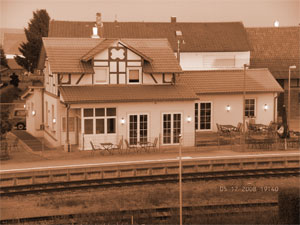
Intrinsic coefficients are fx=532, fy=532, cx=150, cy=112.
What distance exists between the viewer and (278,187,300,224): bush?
16.5 metres

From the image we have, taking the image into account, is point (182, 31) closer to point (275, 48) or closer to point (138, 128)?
point (275, 48)

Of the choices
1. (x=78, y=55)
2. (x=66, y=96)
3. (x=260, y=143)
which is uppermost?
(x=78, y=55)

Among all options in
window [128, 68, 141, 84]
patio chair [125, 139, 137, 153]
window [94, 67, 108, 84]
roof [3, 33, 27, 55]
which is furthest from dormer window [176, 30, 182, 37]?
roof [3, 33, 27, 55]

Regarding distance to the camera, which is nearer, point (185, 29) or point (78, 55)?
point (78, 55)

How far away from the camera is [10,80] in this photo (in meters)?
68.9

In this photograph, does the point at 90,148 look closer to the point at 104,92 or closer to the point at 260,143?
the point at 104,92

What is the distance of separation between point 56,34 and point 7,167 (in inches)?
838

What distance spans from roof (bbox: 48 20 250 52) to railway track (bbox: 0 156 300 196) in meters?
19.8

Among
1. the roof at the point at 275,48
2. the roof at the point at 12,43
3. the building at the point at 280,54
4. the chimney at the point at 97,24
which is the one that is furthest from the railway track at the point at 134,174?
the roof at the point at 12,43

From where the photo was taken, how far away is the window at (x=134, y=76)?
1204 inches

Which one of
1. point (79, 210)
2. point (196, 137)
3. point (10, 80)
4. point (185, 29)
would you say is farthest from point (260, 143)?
point (10, 80)

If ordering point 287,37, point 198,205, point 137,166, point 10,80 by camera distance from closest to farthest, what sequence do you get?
point 198,205, point 137,166, point 287,37, point 10,80

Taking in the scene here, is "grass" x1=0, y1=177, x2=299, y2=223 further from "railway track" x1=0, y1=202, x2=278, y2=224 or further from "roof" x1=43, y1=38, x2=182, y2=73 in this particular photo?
"roof" x1=43, y1=38, x2=182, y2=73
